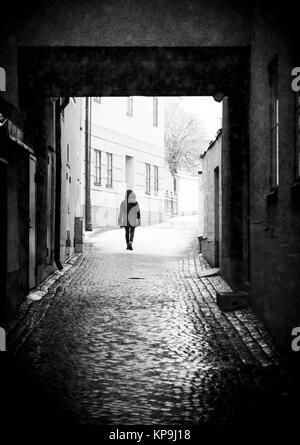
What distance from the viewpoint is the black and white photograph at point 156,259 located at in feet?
22.0

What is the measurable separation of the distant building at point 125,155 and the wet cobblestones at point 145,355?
1851cm

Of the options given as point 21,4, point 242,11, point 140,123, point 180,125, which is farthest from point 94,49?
point 180,125

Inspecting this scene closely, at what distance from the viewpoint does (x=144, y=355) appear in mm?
8742

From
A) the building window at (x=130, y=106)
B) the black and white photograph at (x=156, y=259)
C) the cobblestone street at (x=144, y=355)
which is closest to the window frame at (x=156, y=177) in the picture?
the building window at (x=130, y=106)

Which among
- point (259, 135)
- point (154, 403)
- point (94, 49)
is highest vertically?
point (94, 49)

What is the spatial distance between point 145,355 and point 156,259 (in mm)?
12332

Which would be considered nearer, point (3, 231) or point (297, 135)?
point (297, 135)

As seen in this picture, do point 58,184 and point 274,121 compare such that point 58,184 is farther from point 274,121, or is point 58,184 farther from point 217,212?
point 274,121

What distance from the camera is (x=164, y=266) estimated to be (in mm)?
19312

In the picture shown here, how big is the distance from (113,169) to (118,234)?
7503mm

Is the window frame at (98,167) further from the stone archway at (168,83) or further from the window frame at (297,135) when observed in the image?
the window frame at (297,135)

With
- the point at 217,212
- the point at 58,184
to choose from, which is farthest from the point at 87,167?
the point at 217,212

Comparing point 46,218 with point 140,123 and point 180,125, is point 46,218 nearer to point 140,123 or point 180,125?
point 140,123

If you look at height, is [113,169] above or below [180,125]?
below
